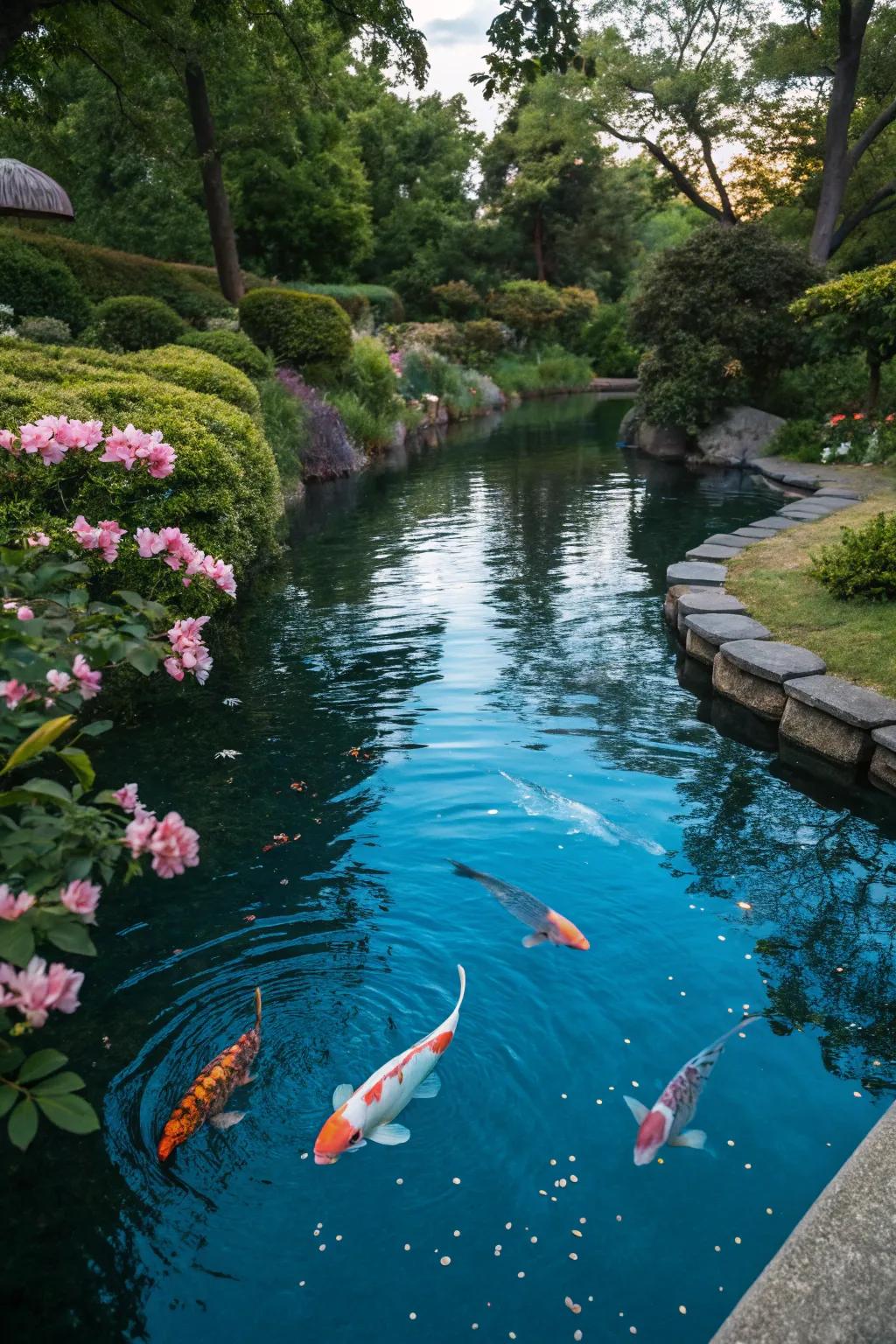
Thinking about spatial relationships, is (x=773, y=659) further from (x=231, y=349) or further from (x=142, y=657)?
(x=231, y=349)

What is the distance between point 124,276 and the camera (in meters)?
17.8

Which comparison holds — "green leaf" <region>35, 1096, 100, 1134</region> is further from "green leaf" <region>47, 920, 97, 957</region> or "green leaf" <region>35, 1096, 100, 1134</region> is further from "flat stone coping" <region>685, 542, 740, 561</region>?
"flat stone coping" <region>685, 542, 740, 561</region>

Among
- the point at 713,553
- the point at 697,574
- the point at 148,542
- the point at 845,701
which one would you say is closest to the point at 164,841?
the point at 148,542

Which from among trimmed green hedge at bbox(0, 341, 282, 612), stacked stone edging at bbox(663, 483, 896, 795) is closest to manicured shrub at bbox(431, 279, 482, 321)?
trimmed green hedge at bbox(0, 341, 282, 612)

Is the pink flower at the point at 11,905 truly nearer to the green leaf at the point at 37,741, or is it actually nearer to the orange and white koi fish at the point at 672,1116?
the green leaf at the point at 37,741

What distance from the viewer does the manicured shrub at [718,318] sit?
53.5 feet

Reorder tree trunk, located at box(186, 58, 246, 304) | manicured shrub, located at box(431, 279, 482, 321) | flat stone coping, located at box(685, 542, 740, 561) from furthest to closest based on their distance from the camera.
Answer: manicured shrub, located at box(431, 279, 482, 321)
tree trunk, located at box(186, 58, 246, 304)
flat stone coping, located at box(685, 542, 740, 561)

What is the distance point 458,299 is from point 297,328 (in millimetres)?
19626

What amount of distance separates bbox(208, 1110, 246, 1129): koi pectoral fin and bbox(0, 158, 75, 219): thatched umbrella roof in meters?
12.7

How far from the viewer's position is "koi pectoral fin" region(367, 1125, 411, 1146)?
2.66 m

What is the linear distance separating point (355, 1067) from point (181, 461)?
4.97 m

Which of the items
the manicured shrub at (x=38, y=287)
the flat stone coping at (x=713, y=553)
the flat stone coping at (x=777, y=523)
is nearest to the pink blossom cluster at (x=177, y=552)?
the flat stone coping at (x=713, y=553)

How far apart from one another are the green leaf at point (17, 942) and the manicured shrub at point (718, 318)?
54.2ft

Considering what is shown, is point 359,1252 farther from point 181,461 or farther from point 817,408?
point 817,408
